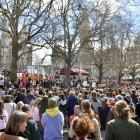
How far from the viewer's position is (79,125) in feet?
19.1

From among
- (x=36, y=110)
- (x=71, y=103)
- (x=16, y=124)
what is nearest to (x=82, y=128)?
(x=16, y=124)

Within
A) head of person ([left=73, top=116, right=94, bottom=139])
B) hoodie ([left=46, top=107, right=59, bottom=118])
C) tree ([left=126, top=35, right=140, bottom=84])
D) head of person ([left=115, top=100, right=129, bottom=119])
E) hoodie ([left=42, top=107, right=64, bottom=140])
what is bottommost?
hoodie ([left=42, top=107, right=64, bottom=140])

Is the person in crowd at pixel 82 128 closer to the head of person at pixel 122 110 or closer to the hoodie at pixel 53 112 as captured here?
the head of person at pixel 122 110

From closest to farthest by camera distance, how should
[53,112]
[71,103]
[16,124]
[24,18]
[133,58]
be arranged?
[16,124]
[53,112]
[71,103]
[24,18]
[133,58]

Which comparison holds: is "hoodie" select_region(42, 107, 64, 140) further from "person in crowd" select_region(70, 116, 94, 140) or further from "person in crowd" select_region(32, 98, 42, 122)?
"person in crowd" select_region(70, 116, 94, 140)

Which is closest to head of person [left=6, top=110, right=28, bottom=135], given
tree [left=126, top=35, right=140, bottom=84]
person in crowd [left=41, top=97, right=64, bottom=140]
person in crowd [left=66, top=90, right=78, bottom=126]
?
person in crowd [left=41, top=97, right=64, bottom=140]

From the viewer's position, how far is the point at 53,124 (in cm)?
986

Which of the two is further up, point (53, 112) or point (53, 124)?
point (53, 112)

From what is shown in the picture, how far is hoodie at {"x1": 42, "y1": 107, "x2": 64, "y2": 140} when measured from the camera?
9844 millimetres

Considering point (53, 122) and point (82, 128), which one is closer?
point (82, 128)

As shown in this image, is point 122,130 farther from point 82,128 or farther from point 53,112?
point 53,112

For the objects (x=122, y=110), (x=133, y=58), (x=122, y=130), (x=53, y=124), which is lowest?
(x=53, y=124)

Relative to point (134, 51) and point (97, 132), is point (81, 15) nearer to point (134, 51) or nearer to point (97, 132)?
point (134, 51)

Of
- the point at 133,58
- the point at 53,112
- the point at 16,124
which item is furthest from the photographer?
the point at 133,58
